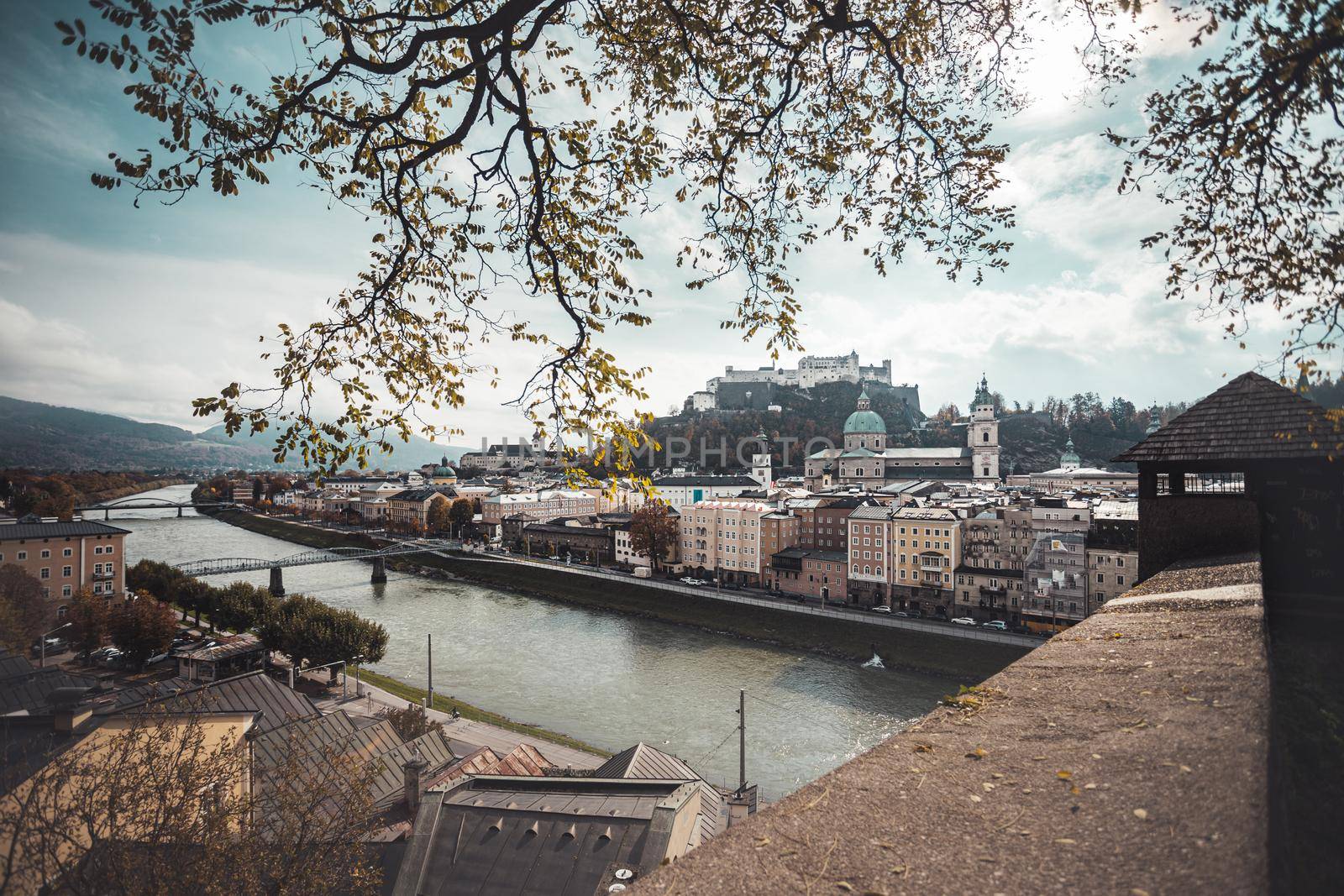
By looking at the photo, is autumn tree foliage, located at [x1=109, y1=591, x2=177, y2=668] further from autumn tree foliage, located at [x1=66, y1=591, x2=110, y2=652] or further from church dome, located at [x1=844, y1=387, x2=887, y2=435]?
church dome, located at [x1=844, y1=387, x2=887, y2=435]

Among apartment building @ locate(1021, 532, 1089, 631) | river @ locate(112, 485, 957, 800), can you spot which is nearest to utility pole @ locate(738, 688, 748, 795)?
river @ locate(112, 485, 957, 800)

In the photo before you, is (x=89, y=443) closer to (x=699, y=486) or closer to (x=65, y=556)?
(x=65, y=556)

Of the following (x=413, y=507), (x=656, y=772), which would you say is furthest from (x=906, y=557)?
(x=413, y=507)

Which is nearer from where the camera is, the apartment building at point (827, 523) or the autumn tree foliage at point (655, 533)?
the apartment building at point (827, 523)

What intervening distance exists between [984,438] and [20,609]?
75.4m

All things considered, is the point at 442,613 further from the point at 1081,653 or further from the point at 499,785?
the point at 1081,653

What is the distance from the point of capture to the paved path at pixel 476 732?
14.2 metres

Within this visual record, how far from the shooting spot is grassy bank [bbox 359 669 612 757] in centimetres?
1555

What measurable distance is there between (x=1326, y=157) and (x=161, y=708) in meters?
9.56

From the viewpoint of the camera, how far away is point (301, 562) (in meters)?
38.6

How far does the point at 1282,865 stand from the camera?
1.00 m

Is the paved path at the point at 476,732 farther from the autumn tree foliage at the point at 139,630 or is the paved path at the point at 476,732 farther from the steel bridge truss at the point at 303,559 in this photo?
the steel bridge truss at the point at 303,559

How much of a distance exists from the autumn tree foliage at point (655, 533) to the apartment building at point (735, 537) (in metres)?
0.84

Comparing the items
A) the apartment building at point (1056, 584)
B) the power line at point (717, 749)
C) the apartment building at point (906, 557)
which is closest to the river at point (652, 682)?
the power line at point (717, 749)
